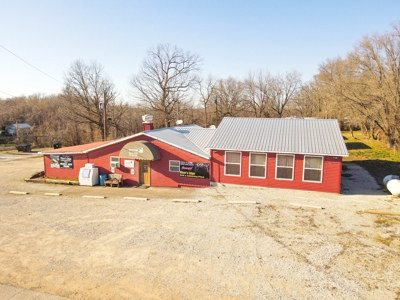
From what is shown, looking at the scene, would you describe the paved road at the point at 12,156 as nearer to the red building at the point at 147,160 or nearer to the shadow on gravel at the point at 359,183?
the red building at the point at 147,160

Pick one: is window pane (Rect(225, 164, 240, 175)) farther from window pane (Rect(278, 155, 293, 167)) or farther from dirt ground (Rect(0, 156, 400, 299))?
window pane (Rect(278, 155, 293, 167))

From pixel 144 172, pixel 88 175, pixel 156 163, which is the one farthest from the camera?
pixel 88 175

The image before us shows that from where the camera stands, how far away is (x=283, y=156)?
15867mm

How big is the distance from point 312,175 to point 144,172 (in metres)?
10.9

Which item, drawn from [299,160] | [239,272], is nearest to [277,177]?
[299,160]

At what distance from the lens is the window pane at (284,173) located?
15.9 meters

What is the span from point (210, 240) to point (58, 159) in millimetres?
15541

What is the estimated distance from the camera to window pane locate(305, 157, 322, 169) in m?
15.4

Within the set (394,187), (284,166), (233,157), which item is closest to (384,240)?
(394,187)

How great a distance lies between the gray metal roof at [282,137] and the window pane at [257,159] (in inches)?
19.2

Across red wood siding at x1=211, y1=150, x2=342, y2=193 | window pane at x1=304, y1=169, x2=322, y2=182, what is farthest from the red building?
window pane at x1=304, y1=169, x2=322, y2=182

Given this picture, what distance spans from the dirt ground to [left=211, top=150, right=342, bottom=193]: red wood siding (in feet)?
2.73

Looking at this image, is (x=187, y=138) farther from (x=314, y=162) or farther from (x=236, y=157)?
(x=314, y=162)

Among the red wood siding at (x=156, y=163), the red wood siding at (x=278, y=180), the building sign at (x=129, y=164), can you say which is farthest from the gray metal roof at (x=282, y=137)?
the building sign at (x=129, y=164)
